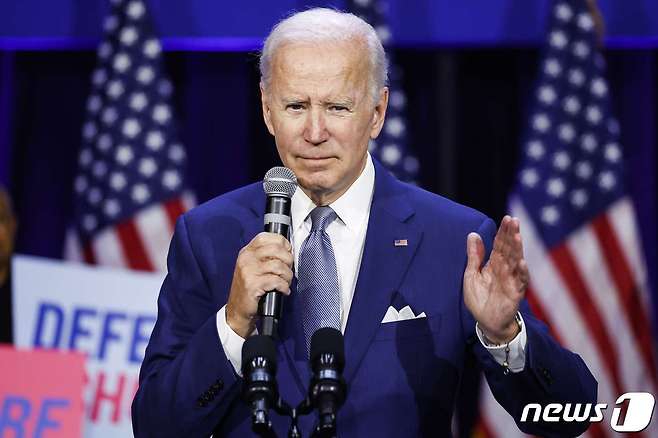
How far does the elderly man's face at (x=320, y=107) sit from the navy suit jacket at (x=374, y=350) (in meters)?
0.15

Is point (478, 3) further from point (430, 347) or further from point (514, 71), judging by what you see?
point (430, 347)

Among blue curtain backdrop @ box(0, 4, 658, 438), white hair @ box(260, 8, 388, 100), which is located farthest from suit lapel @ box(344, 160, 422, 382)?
blue curtain backdrop @ box(0, 4, 658, 438)

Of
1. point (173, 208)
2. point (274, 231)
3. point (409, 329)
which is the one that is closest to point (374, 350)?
point (409, 329)

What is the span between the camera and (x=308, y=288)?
1982 mm

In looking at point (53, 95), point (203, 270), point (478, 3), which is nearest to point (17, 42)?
point (53, 95)

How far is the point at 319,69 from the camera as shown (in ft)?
6.58

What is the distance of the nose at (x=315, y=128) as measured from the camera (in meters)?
2.00

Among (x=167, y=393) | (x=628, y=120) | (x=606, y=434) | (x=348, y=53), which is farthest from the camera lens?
(x=628, y=120)

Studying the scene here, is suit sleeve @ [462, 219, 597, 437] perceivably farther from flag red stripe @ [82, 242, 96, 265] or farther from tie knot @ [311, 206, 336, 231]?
flag red stripe @ [82, 242, 96, 265]

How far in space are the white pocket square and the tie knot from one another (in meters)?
0.22

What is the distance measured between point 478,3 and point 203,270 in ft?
9.71

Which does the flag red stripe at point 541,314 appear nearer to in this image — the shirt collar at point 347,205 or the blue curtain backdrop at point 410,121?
the blue curtain backdrop at point 410,121

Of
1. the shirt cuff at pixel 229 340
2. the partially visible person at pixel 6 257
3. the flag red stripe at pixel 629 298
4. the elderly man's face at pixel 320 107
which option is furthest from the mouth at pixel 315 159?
the partially visible person at pixel 6 257

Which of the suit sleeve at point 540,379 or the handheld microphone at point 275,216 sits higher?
the handheld microphone at point 275,216
